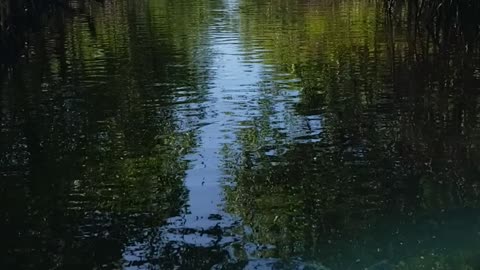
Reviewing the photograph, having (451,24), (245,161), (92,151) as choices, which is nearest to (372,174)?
(245,161)

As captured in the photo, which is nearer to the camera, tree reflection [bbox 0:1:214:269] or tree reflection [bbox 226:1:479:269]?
tree reflection [bbox 226:1:479:269]

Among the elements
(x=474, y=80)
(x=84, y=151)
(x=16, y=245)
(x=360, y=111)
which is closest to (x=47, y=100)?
(x=84, y=151)

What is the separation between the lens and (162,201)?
298 inches

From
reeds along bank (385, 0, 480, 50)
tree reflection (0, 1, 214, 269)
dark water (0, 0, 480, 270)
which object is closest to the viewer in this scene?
dark water (0, 0, 480, 270)

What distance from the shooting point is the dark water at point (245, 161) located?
6.36 meters

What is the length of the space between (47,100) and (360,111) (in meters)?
5.63

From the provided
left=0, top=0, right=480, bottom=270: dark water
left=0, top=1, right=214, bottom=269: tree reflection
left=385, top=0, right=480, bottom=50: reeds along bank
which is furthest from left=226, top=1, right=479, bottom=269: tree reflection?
left=385, top=0, right=480, bottom=50: reeds along bank

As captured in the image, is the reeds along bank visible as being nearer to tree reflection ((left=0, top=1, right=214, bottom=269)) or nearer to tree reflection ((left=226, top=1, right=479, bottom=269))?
tree reflection ((left=226, top=1, right=479, bottom=269))

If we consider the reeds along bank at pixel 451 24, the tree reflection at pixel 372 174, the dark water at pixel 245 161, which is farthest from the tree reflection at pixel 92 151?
the reeds along bank at pixel 451 24

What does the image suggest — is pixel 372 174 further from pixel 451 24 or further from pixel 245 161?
pixel 451 24

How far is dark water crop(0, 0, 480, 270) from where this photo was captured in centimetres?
636

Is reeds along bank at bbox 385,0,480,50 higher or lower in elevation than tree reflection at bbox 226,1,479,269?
higher

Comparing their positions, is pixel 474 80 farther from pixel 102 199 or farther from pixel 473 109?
pixel 102 199

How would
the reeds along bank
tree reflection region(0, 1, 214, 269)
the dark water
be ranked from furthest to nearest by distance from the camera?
the reeds along bank
tree reflection region(0, 1, 214, 269)
the dark water
